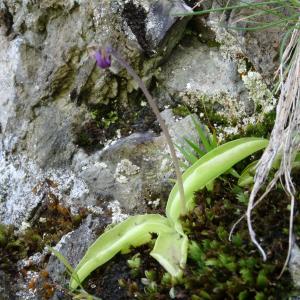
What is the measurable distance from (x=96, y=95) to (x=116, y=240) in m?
0.98

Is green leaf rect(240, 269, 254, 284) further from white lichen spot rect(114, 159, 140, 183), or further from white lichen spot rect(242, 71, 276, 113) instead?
white lichen spot rect(242, 71, 276, 113)

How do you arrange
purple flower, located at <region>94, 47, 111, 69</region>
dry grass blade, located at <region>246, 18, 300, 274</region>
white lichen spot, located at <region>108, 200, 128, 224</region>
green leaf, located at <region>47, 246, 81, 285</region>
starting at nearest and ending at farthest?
purple flower, located at <region>94, 47, 111, 69</region>
dry grass blade, located at <region>246, 18, 300, 274</region>
green leaf, located at <region>47, 246, 81, 285</region>
white lichen spot, located at <region>108, 200, 128, 224</region>

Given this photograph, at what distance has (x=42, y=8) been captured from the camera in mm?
3053

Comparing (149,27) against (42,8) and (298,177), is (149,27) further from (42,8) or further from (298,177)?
(298,177)

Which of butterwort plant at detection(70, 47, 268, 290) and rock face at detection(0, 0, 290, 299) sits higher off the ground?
rock face at detection(0, 0, 290, 299)

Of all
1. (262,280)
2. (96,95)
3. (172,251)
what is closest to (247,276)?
(262,280)

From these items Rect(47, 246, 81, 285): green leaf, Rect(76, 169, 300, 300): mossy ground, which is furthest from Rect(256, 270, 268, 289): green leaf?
Rect(47, 246, 81, 285): green leaf

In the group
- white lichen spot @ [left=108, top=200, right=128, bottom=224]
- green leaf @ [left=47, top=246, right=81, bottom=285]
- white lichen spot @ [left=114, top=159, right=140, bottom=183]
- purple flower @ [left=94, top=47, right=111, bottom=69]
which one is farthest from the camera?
white lichen spot @ [left=114, top=159, right=140, bottom=183]

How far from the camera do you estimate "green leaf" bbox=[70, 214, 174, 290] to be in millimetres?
2234

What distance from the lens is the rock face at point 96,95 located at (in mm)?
2732

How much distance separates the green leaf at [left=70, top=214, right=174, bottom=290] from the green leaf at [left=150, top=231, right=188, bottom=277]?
5 centimetres

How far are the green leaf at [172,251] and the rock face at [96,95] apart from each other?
523 mm

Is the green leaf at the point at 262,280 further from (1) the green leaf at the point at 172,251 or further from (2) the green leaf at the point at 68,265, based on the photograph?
(2) the green leaf at the point at 68,265

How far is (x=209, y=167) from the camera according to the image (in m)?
2.26
